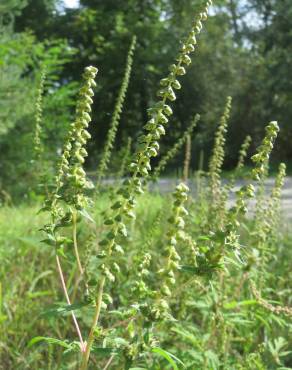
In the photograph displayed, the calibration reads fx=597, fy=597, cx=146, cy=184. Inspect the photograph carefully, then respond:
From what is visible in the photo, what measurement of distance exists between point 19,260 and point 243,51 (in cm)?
2936

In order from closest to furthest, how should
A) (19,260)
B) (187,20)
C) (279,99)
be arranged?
(19,260)
(279,99)
(187,20)

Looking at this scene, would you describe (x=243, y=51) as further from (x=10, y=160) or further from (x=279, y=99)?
(x=10, y=160)

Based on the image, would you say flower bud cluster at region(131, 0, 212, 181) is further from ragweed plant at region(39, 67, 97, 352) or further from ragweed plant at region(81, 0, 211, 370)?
ragweed plant at region(39, 67, 97, 352)

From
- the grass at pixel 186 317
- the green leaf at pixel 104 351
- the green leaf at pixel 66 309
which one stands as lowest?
the grass at pixel 186 317

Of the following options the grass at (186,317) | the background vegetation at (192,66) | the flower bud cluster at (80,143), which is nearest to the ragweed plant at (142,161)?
the flower bud cluster at (80,143)

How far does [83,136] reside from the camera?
75.7 inches

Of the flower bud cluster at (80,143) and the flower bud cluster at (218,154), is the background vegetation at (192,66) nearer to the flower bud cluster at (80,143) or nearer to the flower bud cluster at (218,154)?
the flower bud cluster at (218,154)

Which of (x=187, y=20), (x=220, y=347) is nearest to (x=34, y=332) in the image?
(x=220, y=347)

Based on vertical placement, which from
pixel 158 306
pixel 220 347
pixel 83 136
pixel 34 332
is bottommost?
pixel 34 332

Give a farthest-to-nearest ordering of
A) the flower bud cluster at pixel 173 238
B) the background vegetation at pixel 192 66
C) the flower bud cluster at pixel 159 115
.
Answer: the background vegetation at pixel 192 66 → the flower bud cluster at pixel 159 115 → the flower bud cluster at pixel 173 238

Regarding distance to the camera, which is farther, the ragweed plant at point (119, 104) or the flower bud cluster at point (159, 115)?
the ragweed plant at point (119, 104)

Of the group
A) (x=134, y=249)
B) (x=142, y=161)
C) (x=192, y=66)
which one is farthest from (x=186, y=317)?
(x=192, y=66)

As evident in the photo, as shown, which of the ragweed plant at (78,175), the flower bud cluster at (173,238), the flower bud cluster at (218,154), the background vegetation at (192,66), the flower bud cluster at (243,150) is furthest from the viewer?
the background vegetation at (192,66)

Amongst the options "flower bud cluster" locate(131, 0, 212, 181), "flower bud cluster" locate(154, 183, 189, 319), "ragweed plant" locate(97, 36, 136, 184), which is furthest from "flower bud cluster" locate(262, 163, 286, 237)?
"flower bud cluster" locate(154, 183, 189, 319)
